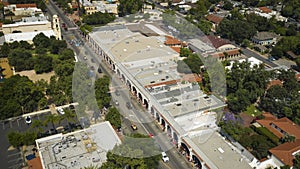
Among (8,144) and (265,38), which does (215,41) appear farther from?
(8,144)

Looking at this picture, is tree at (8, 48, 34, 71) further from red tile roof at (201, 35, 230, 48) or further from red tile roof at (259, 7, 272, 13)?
red tile roof at (259, 7, 272, 13)

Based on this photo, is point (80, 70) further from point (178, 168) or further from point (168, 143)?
point (178, 168)

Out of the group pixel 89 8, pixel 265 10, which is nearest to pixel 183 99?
pixel 89 8

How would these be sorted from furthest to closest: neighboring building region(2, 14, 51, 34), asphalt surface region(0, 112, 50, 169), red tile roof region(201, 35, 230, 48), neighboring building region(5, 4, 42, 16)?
1. neighboring building region(5, 4, 42, 16)
2. neighboring building region(2, 14, 51, 34)
3. red tile roof region(201, 35, 230, 48)
4. asphalt surface region(0, 112, 50, 169)

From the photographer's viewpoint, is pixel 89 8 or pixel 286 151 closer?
pixel 286 151

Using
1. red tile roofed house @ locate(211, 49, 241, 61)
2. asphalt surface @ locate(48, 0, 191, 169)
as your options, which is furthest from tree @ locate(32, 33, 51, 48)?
red tile roofed house @ locate(211, 49, 241, 61)

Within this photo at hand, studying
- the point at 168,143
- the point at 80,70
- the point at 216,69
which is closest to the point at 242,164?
the point at 168,143
